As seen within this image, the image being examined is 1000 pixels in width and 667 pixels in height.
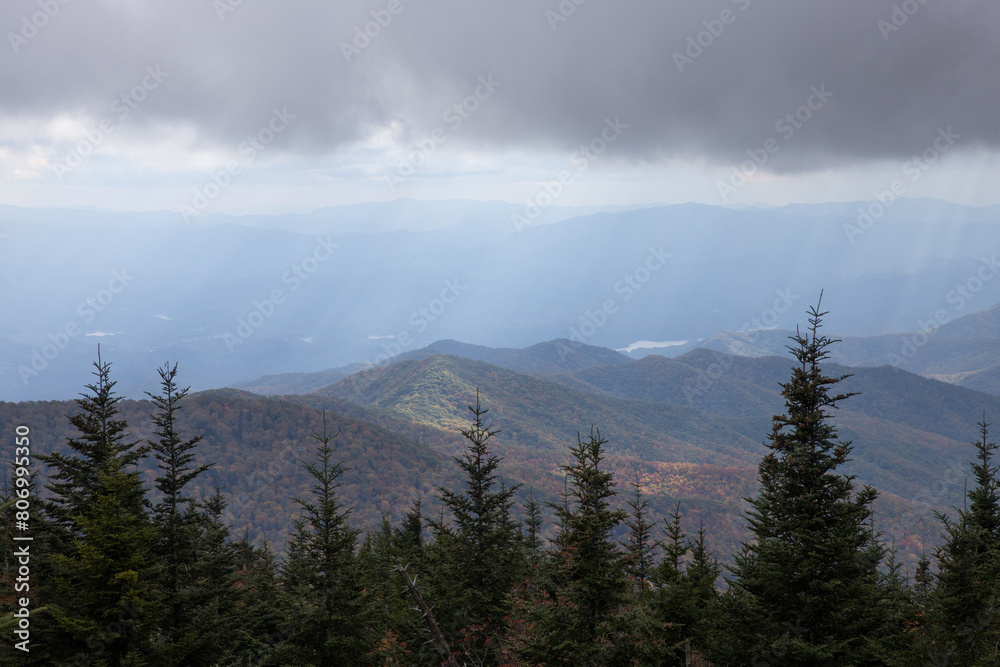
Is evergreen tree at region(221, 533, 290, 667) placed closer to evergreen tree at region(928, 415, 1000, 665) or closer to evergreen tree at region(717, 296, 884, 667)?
evergreen tree at region(717, 296, 884, 667)

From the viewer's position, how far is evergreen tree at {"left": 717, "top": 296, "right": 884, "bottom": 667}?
14328 millimetres

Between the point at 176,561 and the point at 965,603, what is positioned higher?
the point at 176,561

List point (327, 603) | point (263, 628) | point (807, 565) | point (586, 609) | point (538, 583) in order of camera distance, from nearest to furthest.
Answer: point (586, 609) → point (807, 565) → point (538, 583) → point (327, 603) → point (263, 628)

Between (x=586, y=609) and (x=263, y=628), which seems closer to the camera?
(x=586, y=609)

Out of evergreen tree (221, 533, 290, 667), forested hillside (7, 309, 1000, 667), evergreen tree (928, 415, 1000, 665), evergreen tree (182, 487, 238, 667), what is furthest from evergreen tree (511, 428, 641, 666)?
evergreen tree (182, 487, 238, 667)

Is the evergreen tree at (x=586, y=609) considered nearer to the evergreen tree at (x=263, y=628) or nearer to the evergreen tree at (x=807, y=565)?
the evergreen tree at (x=807, y=565)

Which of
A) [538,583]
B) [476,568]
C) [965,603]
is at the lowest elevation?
[476,568]

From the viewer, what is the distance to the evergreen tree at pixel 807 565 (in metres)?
14.3

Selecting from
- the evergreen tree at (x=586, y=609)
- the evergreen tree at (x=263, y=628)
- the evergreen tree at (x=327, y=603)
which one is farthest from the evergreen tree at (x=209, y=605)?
the evergreen tree at (x=586, y=609)

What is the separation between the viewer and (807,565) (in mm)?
14375

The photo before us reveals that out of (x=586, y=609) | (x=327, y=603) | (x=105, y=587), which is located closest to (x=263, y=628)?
(x=327, y=603)

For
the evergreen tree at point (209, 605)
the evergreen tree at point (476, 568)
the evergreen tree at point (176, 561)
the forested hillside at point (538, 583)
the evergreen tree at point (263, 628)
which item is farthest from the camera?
the evergreen tree at point (476, 568)

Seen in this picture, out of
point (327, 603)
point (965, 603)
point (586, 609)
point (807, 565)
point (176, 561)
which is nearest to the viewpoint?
point (586, 609)

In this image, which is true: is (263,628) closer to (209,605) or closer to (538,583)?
(209,605)
